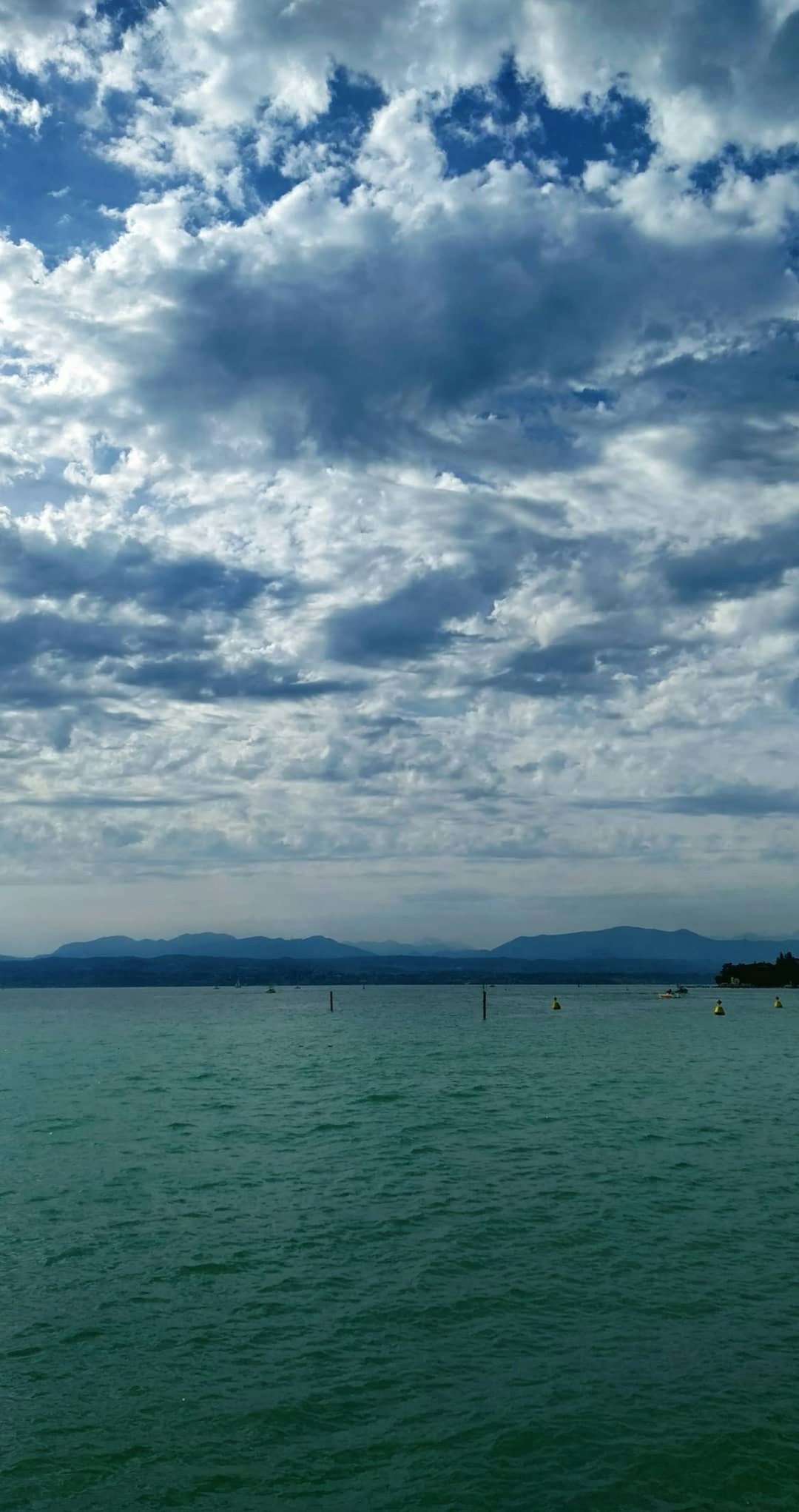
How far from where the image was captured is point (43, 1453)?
59.6 feet

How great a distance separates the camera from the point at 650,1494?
54.2 feet

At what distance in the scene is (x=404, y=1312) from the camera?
25.1m

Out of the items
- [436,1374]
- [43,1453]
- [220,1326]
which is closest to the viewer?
[43,1453]

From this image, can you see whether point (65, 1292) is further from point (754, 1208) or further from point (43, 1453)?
point (754, 1208)

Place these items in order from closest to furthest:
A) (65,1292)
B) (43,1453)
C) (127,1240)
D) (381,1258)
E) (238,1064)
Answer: (43,1453)
(65,1292)
(381,1258)
(127,1240)
(238,1064)

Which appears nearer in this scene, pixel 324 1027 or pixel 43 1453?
pixel 43 1453

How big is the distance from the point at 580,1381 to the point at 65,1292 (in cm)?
1369

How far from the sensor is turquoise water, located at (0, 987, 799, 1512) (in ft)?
57.1

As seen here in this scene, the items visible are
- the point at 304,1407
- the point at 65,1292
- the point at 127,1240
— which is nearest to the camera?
the point at 304,1407

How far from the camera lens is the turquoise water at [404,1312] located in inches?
685

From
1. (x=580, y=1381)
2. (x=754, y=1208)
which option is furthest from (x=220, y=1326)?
(x=754, y=1208)

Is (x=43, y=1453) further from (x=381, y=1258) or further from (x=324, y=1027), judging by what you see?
(x=324, y=1027)

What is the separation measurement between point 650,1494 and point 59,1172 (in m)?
32.6

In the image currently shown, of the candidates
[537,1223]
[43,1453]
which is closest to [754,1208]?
[537,1223]
